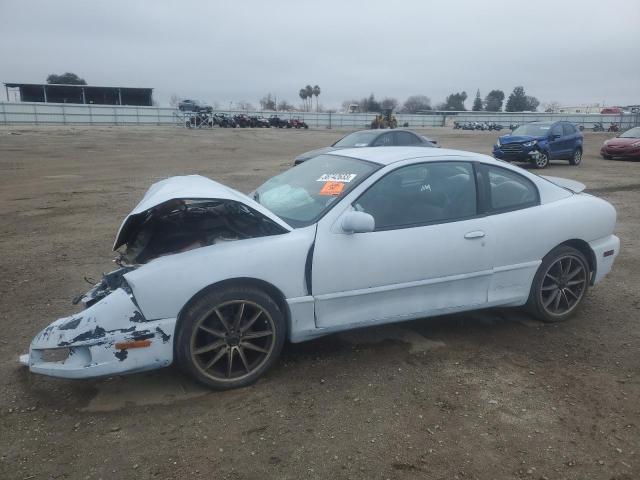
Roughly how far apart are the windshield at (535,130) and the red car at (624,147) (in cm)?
447

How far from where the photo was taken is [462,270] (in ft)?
12.3

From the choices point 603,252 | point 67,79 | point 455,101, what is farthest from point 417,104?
point 603,252

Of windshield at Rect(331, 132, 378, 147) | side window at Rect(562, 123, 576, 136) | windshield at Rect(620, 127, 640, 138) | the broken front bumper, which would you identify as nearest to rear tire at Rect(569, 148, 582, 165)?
side window at Rect(562, 123, 576, 136)

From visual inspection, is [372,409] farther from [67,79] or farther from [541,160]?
[67,79]

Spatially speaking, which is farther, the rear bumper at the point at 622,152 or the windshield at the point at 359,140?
the rear bumper at the point at 622,152

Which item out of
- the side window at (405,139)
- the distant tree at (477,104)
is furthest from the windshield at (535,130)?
the distant tree at (477,104)

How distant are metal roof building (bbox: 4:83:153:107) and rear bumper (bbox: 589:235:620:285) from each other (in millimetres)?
75637

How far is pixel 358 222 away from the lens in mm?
3281

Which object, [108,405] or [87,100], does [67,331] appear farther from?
[87,100]

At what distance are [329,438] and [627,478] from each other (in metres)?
1.49

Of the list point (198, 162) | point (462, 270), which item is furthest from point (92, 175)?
point (462, 270)

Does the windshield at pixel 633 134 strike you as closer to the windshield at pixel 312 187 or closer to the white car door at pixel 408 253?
the white car door at pixel 408 253

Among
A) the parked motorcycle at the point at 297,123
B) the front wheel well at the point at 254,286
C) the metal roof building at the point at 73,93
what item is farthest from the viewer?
the metal roof building at the point at 73,93

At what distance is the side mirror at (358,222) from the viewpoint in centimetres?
328
